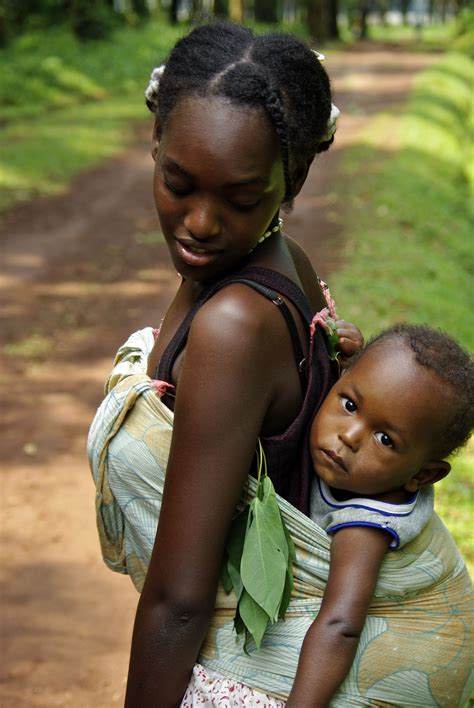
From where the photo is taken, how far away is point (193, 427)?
151 centimetres

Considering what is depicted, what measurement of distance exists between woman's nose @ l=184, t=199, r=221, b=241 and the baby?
40 centimetres

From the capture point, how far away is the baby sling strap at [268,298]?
159 centimetres

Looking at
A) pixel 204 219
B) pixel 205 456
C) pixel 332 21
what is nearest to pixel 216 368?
pixel 205 456

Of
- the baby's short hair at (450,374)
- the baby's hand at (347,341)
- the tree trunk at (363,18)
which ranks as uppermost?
the baby's short hair at (450,374)

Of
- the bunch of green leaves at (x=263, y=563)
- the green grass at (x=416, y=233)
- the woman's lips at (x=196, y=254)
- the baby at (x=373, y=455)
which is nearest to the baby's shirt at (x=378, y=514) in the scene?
the baby at (x=373, y=455)

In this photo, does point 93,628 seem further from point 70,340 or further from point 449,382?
point 70,340

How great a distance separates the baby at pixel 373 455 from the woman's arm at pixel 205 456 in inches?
7.6

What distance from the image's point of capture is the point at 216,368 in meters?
1.49

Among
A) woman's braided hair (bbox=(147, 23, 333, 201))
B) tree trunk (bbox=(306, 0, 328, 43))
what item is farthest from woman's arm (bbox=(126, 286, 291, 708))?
tree trunk (bbox=(306, 0, 328, 43))

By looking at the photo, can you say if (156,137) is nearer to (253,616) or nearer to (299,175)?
(299,175)

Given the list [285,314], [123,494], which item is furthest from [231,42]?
[123,494]

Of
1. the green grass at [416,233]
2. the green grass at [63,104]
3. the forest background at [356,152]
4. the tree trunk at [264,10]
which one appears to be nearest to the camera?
the green grass at [416,233]

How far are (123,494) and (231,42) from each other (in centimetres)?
90

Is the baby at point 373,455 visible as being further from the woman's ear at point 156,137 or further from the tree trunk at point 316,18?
the tree trunk at point 316,18
